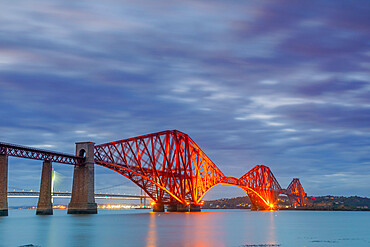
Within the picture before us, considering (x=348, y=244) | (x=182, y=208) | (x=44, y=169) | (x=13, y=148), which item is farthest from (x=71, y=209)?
(x=348, y=244)

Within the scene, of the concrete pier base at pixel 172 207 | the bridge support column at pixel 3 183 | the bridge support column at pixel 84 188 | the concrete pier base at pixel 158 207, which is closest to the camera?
the bridge support column at pixel 3 183

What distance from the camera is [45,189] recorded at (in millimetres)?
81250

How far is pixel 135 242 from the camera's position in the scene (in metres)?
41.0

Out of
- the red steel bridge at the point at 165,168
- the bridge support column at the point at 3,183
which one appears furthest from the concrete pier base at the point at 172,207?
the bridge support column at the point at 3,183

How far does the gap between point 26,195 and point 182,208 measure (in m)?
64.6

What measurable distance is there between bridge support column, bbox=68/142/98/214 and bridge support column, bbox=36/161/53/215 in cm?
745

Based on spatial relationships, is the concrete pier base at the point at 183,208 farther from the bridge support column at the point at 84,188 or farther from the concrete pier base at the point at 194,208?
the bridge support column at the point at 84,188

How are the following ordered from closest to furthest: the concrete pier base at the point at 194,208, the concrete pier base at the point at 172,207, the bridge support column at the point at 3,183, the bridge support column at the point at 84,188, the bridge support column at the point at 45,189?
the bridge support column at the point at 3,183, the bridge support column at the point at 45,189, the bridge support column at the point at 84,188, the concrete pier base at the point at 172,207, the concrete pier base at the point at 194,208

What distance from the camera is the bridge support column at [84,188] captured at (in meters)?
93.9

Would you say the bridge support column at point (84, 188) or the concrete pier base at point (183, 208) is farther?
the concrete pier base at point (183, 208)

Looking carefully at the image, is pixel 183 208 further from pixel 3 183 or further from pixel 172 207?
pixel 3 183

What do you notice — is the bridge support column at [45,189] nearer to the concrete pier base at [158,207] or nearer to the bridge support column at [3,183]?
the bridge support column at [3,183]

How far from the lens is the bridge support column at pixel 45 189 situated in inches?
3201

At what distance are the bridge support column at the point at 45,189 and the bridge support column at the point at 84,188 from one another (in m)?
7.45
